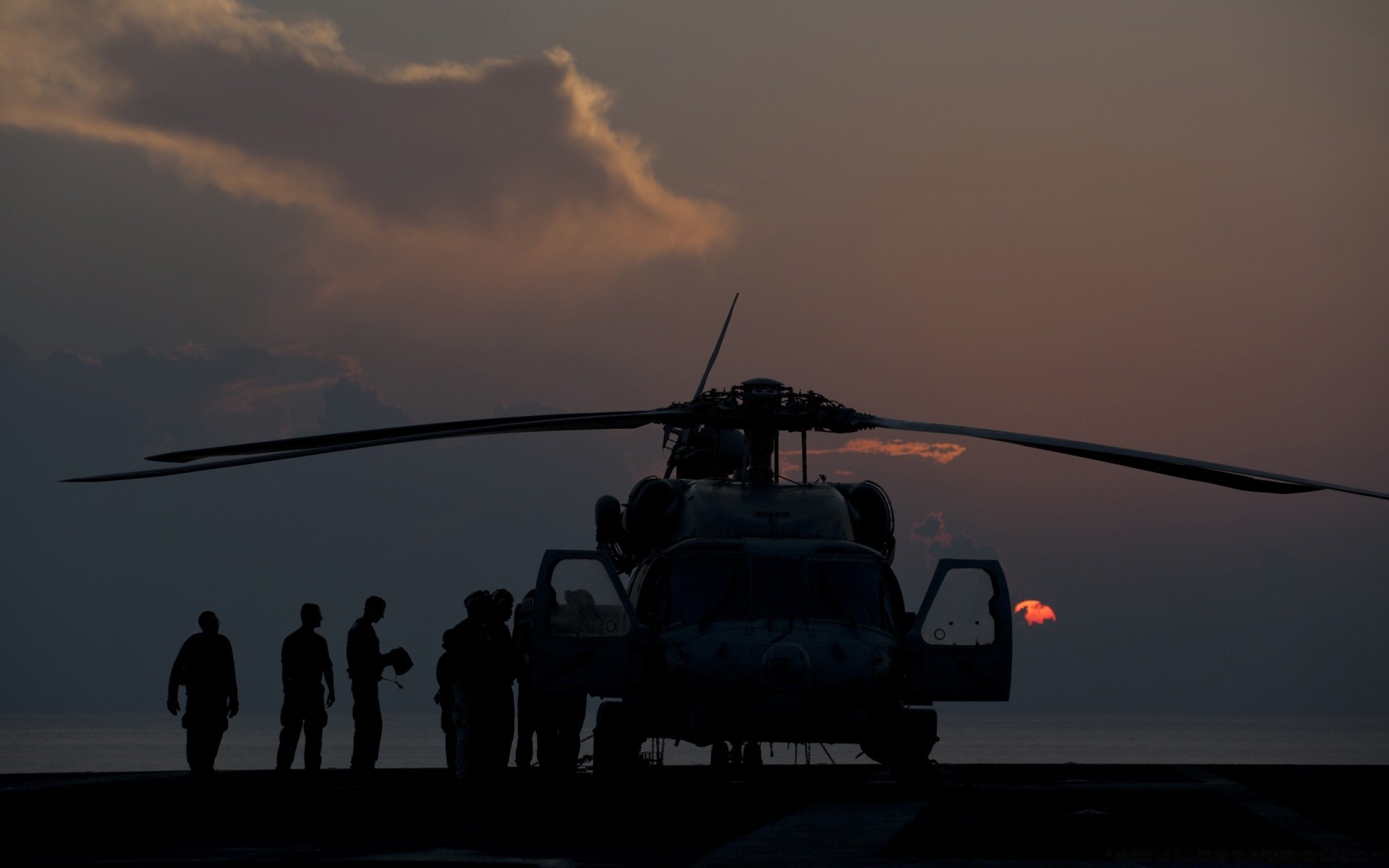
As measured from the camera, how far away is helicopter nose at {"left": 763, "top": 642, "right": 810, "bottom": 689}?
15.2 meters

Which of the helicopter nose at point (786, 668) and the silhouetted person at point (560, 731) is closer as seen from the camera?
the helicopter nose at point (786, 668)

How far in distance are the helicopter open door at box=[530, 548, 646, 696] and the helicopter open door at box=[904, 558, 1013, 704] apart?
292 cm

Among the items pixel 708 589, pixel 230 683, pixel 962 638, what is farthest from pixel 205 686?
pixel 962 638

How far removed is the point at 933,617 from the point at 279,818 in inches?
284

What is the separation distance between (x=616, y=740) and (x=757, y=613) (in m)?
2.02

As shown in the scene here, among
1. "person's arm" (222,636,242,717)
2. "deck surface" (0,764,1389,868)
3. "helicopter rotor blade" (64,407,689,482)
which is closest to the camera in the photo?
"deck surface" (0,764,1389,868)

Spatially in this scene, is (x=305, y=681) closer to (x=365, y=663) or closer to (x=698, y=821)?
(x=365, y=663)

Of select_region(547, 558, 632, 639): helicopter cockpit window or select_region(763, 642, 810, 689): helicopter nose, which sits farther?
select_region(547, 558, 632, 639): helicopter cockpit window

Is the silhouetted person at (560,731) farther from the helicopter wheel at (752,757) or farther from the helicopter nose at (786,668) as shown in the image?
the helicopter nose at (786,668)

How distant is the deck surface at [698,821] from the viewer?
9922 mm

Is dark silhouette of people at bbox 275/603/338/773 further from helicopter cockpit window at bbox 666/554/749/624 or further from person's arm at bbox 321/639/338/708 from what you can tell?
helicopter cockpit window at bbox 666/554/749/624

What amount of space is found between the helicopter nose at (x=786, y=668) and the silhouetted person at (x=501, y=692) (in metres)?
3.53

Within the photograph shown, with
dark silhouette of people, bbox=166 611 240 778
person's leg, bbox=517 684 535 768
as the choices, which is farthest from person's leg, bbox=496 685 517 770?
dark silhouette of people, bbox=166 611 240 778

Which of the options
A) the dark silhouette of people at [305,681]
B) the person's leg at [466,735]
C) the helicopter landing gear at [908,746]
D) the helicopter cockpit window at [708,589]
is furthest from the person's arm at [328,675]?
the helicopter landing gear at [908,746]
